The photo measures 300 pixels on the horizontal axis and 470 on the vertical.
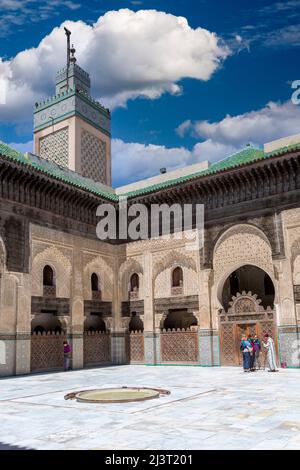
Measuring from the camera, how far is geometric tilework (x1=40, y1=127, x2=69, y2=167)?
872 inches

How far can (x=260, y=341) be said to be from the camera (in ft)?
44.4

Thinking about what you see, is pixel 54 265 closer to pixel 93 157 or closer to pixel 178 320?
pixel 178 320

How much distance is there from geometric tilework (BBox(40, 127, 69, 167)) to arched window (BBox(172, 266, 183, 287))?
8878 millimetres

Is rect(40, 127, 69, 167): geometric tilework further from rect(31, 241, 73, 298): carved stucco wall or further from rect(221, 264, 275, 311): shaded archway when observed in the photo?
rect(221, 264, 275, 311): shaded archway

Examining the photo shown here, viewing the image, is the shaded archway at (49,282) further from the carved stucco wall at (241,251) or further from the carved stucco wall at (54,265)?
the carved stucco wall at (241,251)

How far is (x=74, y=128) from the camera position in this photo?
22.1 meters

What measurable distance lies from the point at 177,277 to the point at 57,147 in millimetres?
10438

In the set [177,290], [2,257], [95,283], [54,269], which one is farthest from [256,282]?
[2,257]

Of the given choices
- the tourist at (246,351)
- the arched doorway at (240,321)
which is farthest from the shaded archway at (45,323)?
the tourist at (246,351)

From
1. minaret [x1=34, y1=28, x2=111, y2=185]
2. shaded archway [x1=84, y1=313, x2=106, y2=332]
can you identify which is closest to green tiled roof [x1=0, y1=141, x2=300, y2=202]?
minaret [x1=34, y1=28, x2=111, y2=185]

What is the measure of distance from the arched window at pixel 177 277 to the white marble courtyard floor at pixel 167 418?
575 centimetres
